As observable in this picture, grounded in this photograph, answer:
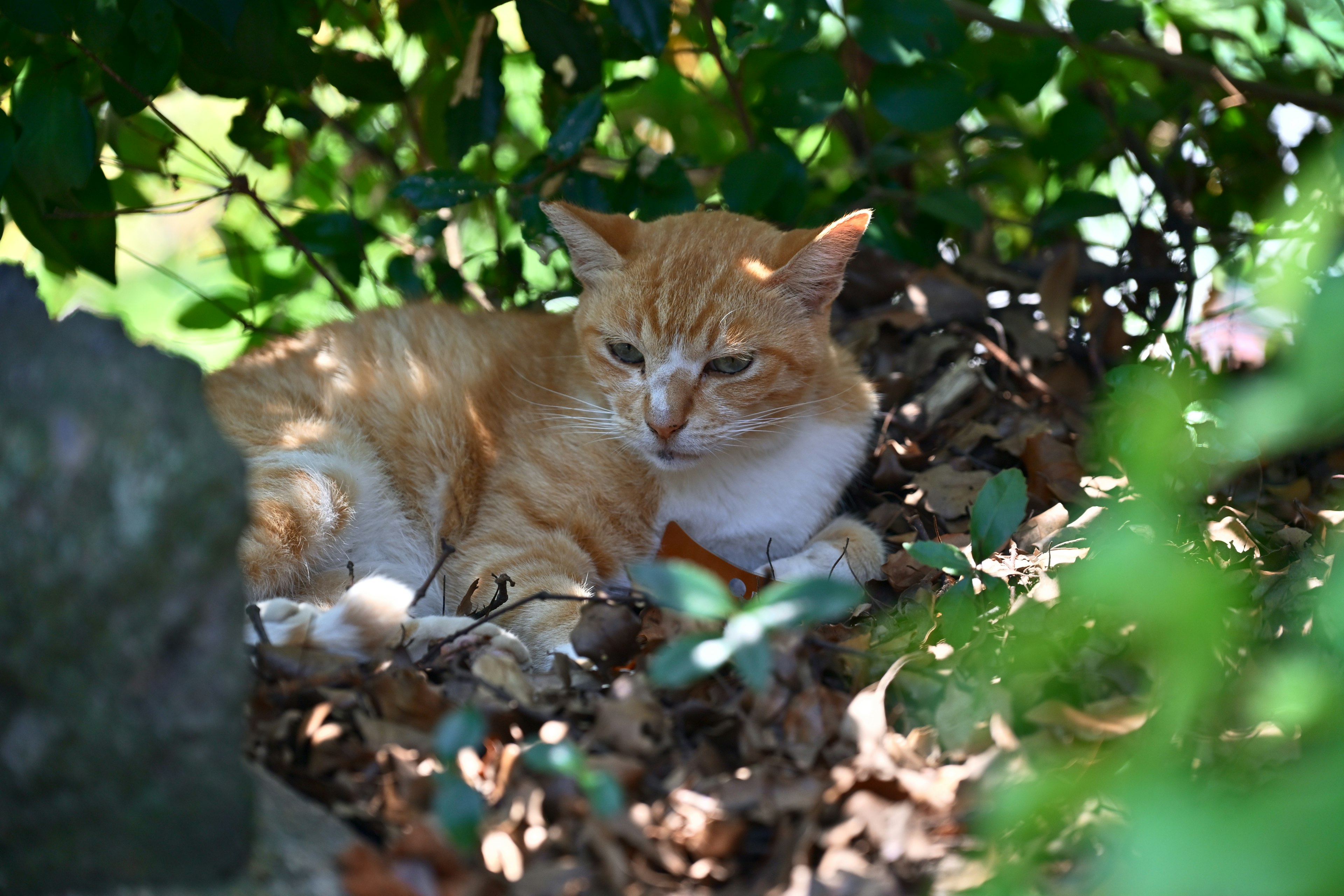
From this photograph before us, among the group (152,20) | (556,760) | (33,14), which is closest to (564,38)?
(152,20)

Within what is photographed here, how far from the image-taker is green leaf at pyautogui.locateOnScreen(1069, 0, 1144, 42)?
2957mm

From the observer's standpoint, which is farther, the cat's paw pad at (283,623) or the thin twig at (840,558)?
the thin twig at (840,558)

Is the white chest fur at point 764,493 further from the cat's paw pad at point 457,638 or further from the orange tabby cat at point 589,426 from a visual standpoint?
the cat's paw pad at point 457,638

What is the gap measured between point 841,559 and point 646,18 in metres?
1.57

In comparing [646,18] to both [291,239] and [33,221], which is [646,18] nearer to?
[291,239]

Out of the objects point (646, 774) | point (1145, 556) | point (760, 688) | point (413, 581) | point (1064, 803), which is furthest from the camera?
point (413, 581)

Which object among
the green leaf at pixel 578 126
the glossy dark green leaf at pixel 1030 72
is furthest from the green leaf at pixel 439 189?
the glossy dark green leaf at pixel 1030 72

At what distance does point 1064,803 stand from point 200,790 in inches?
42.0

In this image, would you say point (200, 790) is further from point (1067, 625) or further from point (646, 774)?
point (1067, 625)

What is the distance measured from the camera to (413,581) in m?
2.75

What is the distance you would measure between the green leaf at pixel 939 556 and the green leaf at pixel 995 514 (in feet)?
0.54

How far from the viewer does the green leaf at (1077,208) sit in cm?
341

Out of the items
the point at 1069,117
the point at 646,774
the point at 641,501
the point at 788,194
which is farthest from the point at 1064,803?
the point at 1069,117

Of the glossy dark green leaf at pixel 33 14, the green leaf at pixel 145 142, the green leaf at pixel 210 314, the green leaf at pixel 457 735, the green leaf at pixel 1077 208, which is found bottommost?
the green leaf at pixel 210 314
